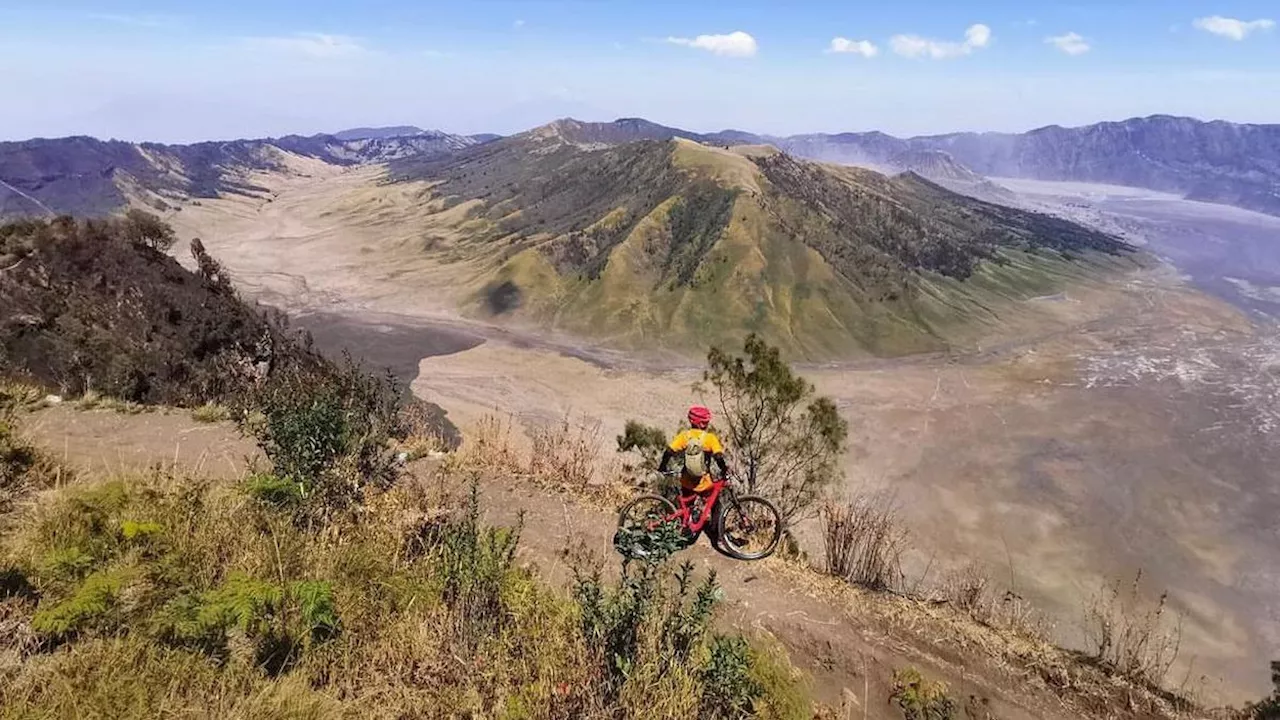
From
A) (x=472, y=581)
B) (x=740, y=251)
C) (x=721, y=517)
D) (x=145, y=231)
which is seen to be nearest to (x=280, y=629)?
(x=472, y=581)

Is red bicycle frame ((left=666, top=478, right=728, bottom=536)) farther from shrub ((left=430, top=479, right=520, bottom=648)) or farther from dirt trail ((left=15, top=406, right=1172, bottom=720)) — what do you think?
shrub ((left=430, top=479, right=520, bottom=648))

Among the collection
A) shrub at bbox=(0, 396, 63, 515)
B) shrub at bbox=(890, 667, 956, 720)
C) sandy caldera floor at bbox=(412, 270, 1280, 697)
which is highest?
shrub at bbox=(0, 396, 63, 515)

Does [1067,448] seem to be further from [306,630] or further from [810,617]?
[306,630]

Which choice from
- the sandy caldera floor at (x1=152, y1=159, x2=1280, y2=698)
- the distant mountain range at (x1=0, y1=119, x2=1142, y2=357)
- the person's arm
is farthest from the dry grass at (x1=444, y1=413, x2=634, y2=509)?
the distant mountain range at (x1=0, y1=119, x2=1142, y2=357)

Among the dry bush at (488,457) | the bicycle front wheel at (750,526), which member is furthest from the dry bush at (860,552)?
the dry bush at (488,457)

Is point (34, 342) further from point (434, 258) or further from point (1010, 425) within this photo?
point (434, 258)

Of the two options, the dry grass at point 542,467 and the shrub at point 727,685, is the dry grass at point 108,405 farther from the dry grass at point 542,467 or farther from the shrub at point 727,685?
the shrub at point 727,685
